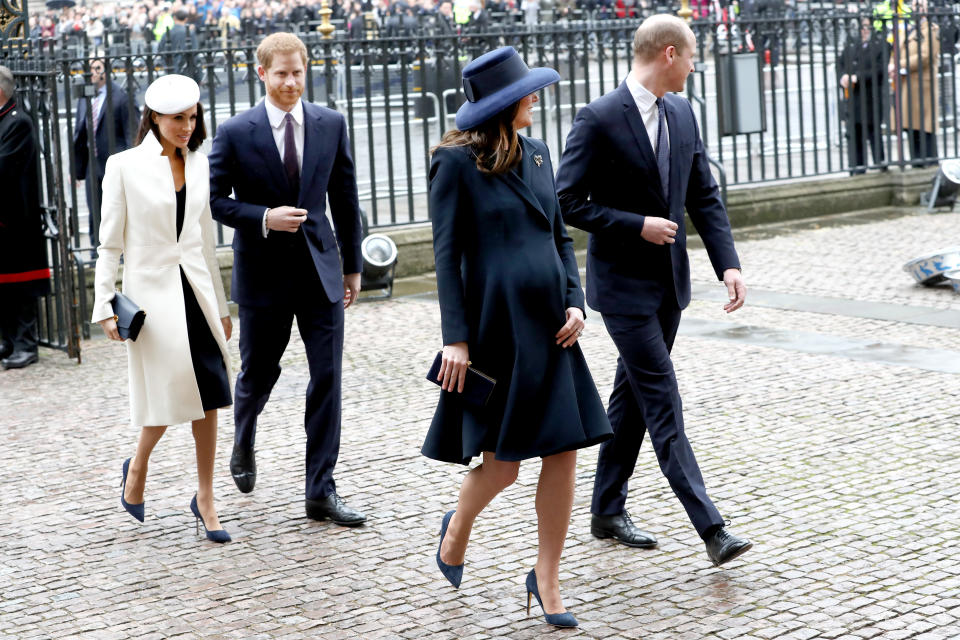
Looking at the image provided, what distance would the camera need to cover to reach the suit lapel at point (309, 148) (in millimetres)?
5316

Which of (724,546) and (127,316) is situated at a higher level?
(127,316)

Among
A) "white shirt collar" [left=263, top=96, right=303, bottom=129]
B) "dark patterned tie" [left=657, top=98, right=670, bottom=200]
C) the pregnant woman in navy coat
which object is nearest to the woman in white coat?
"white shirt collar" [left=263, top=96, right=303, bottom=129]

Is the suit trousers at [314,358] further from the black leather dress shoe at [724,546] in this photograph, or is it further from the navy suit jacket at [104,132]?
the navy suit jacket at [104,132]

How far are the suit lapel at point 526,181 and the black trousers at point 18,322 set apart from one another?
528cm

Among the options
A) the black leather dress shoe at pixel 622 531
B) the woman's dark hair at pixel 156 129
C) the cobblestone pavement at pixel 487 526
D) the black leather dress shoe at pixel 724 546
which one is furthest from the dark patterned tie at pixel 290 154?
the black leather dress shoe at pixel 724 546

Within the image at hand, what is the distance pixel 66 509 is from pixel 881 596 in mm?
3082

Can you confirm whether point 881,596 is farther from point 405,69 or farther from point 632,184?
point 405,69

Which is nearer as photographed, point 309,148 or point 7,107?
point 309,148

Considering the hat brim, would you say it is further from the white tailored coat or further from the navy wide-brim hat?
the white tailored coat

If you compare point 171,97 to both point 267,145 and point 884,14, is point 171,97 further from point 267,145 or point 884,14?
point 884,14

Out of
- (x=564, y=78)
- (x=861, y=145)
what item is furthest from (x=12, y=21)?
(x=861, y=145)

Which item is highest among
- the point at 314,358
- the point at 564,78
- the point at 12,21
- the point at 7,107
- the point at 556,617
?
the point at 12,21

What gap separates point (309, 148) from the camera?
5.32 m

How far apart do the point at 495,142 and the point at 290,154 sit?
142 centimetres
